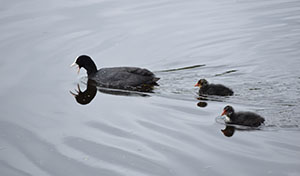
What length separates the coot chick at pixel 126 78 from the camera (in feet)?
37.0

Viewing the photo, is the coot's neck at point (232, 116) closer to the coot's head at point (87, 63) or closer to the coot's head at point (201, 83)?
the coot's head at point (201, 83)

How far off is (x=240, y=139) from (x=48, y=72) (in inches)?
229

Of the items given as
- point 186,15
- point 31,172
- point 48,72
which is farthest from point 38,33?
point 31,172

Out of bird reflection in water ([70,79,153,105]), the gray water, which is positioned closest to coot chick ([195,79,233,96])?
the gray water

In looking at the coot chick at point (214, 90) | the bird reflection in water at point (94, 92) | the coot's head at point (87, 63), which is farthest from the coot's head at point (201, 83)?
the coot's head at point (87, 63)

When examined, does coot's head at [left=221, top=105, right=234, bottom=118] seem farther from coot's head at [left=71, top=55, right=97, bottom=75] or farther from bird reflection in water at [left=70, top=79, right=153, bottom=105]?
coot's head at [left=71, top=55, right=97, bottom=75]

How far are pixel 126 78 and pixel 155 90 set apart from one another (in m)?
0.82

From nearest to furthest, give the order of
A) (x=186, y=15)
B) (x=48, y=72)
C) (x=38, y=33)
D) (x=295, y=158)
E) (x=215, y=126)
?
(x=295, y=158)
(x=215, y=126)
(x=48, y=72)
(x=38, y=33)
(x=186, y=15)

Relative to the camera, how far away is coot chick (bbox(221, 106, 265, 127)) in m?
8.45

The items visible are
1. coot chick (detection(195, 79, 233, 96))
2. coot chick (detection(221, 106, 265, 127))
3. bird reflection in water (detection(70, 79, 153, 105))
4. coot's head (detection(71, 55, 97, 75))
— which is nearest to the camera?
coot chick (detection(221, 106, 265, 127))

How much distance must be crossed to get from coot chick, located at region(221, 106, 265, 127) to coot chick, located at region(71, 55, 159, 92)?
8.82ft

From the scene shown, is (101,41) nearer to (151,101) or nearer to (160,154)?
(151,101)

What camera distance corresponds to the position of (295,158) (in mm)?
7133

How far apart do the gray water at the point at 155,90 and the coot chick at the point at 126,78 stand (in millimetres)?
330
